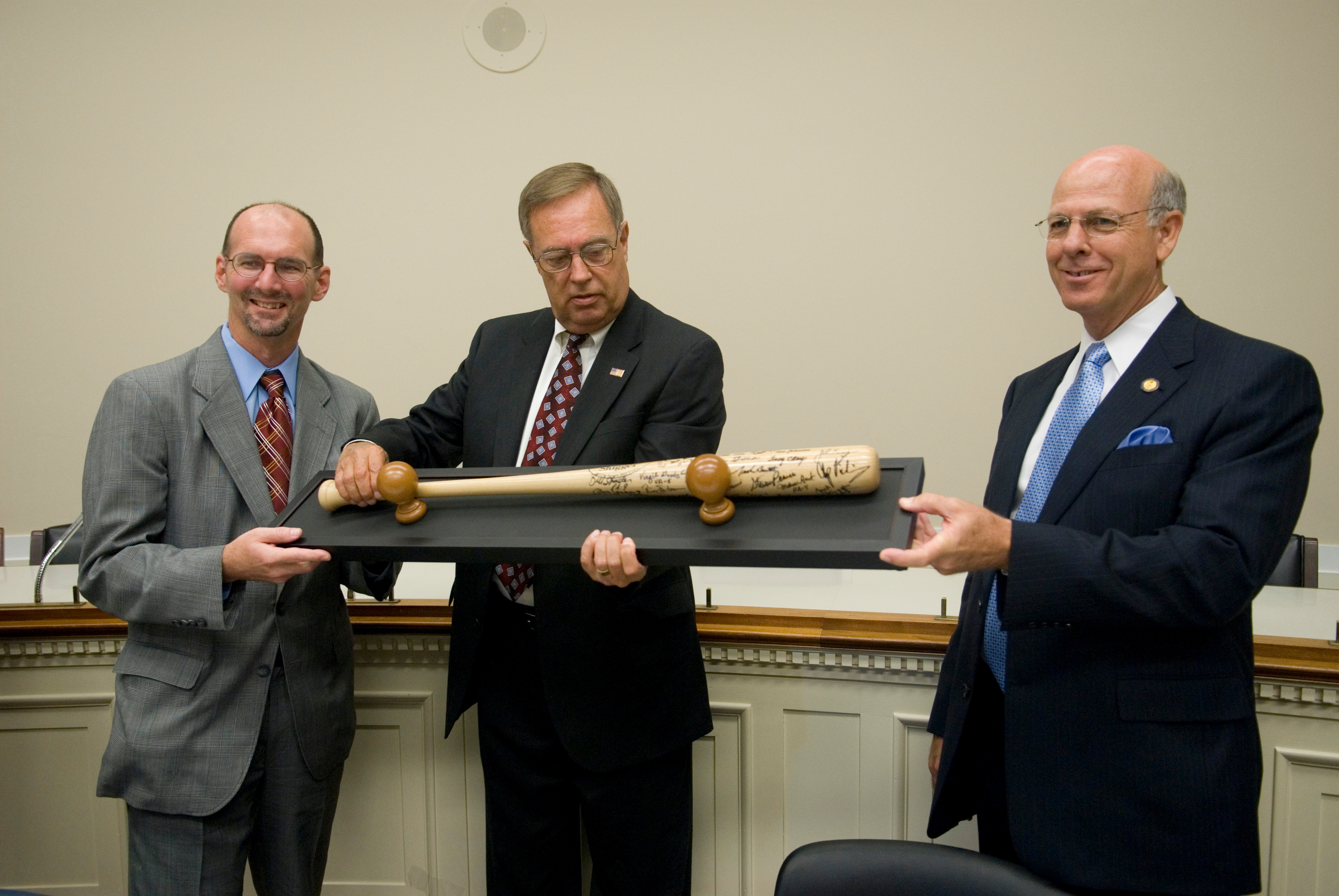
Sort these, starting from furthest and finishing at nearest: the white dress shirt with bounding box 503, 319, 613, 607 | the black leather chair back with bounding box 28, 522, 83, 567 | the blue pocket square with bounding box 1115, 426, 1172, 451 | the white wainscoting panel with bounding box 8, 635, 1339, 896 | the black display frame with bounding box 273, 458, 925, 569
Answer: the black leather chair back with bounding box 28, 522, 83, 567
the white wainscoting panel with bounding box 8, 635, 1339, 896
the white dress shirt with bounding box 503, 319, 613, 607
the blue pocket square with bounding box 1115, 426, 1172, 451
the black display frame with bounding box 273, 458, 925, 569

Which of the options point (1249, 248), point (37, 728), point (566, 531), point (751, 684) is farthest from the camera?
point (1249, 248)

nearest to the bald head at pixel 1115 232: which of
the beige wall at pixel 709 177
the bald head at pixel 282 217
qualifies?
the bald head at pixel 282 217

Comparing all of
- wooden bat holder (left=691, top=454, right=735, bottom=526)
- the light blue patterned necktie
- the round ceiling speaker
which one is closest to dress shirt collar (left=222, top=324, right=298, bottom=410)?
wooden bat holder (left=691, top=454, right=735, bottom=526)

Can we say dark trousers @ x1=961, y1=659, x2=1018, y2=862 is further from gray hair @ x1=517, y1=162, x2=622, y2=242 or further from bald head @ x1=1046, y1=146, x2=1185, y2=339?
gray hair @ x1=517, y1=162, x2=622, y2=242

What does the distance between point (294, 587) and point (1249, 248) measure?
3752 mm

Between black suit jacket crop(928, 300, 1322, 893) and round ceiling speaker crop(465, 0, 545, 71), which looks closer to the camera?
black suit jacket crop(928, 300, 1322, 893)

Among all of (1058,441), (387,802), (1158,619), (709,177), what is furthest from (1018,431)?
(709,177)

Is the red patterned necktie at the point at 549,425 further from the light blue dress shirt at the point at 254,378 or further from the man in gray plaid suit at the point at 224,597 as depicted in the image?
the light blue dress shirt at the point at 254,378

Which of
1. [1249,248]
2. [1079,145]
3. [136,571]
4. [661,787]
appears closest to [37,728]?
[136,571]

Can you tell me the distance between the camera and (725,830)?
2.30m

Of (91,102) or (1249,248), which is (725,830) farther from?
(91,102)

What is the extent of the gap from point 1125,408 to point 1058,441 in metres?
0.15

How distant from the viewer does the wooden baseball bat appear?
1.41 metres

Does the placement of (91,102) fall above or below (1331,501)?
above
